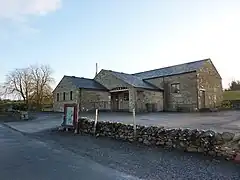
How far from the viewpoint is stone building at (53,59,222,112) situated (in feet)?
104

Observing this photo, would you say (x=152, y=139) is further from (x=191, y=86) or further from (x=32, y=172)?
(x=191, y=86)

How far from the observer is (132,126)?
1152 centimetres

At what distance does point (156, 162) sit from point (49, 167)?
3.20 metres

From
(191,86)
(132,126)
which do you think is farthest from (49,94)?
(132,126)

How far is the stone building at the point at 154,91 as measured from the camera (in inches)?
1248

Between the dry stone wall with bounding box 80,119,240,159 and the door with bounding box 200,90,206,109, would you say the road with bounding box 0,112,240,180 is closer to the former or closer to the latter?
the dry stone wall with bounding box 80,119,240,159

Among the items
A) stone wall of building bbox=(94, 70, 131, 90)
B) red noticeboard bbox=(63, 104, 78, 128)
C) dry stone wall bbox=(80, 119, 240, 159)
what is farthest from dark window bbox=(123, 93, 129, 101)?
dry stone wall bbox=(80, 119, 240, 159)

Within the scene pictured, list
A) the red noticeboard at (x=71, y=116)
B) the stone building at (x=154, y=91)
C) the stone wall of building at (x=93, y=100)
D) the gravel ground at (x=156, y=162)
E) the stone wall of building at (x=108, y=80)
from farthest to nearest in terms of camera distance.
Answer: the stone wall of building at (x=108, y=80) → the stone wall of building at (x=93, y=100) → the stone building at (x=154, y=91) → the red noticeboard at (x=71, y=116) → the gravel ground at (x=156, y=162)

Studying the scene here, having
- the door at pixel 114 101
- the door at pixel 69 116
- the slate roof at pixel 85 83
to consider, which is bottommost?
the door at pixel 69 116

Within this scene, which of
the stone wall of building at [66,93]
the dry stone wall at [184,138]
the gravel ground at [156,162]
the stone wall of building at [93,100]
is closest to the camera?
the gravel ground at [156,162]

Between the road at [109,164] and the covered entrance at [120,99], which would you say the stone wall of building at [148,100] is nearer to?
the covered entrance at [120,99]

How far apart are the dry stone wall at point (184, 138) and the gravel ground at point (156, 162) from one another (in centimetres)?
42

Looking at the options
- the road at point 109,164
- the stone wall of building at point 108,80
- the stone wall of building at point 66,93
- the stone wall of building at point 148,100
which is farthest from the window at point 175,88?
the road at point 109,164

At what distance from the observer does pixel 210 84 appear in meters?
34.8
